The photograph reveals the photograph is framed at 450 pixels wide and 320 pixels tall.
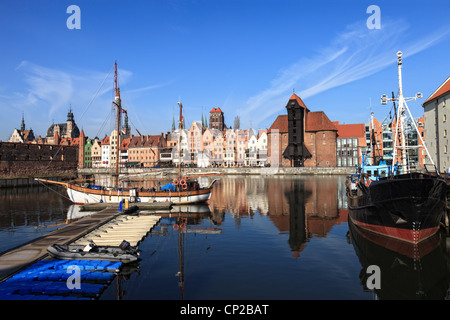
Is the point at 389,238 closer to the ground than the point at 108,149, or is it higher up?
closer to the ground

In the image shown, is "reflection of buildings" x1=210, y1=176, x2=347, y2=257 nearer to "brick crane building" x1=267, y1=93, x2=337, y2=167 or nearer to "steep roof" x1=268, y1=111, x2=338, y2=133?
"brick crane building" x1=267, y1=93, x2=337, y2=167

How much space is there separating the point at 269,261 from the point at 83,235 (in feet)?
42.9

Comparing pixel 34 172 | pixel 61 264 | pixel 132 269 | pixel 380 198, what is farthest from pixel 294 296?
pixel 34 172

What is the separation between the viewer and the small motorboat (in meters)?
16.7

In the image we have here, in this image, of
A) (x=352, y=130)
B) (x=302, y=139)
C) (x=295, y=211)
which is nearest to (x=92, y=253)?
(x=295, y=211)

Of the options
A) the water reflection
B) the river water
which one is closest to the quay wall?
the river water

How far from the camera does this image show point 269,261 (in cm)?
1803

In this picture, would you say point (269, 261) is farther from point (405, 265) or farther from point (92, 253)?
point (92, 253)

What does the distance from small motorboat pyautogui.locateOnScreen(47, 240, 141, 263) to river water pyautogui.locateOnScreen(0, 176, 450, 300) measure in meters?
0.82

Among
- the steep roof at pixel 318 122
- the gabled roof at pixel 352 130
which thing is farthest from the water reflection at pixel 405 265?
the gabled roof at pixel 352 130

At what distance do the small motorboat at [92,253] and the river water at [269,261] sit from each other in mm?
817

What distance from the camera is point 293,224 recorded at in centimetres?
2861
